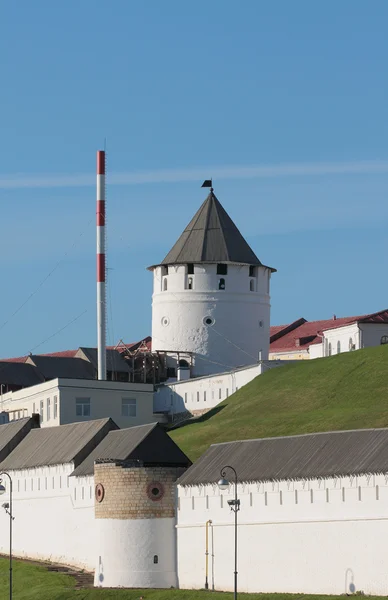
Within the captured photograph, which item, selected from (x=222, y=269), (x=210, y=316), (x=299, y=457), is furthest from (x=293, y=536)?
(x=222, y=269)

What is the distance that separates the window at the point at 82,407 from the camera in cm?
8450

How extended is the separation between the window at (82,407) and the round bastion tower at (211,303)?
12677 mm

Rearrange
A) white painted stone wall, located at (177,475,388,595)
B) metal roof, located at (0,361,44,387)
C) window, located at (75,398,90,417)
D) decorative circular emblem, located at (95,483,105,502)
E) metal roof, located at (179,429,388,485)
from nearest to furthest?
white painted stone wall, located at (177,475,388,595), metal roof, located at (179,429,388,485), decorative circular emblem, located at (95,483,105,502), window, located at (75,398,90,417), metal roof, located at (0,361,44,387)

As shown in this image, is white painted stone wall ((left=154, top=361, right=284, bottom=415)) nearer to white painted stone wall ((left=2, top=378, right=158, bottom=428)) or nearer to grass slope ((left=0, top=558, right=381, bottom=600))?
white painted stone wall ((left=2, top=378, right=158, bottom=428))

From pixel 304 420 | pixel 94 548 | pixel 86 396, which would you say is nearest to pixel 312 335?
pixel 86 396

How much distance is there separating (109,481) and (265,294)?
4154cm

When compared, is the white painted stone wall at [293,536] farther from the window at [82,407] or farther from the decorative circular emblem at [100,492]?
the window at [82,407]

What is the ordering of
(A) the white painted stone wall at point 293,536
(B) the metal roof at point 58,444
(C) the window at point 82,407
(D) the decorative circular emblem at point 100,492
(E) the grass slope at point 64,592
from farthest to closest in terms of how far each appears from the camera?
(C) the window at point 82,407
(B) the metal roof at point 58,444
(D) the decorative circular emblem at point 100,492
(E) the grass slope at point 64,592
(A) the white painted stone wall at point 293,536

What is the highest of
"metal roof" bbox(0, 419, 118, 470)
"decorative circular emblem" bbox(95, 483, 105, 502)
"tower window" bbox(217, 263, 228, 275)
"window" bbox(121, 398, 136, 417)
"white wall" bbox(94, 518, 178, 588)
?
"tower window" bbox(217, 263, 228, 275)

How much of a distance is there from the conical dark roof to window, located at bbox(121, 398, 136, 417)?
14.8 metres

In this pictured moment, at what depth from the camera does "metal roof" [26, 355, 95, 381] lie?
100 metres

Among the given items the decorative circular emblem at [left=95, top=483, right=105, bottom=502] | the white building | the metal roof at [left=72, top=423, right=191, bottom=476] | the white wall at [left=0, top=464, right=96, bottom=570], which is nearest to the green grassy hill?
the white wall at [left=0, top=464, right=96, bottom=570]

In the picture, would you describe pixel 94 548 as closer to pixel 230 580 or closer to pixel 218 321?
pixel 230 580

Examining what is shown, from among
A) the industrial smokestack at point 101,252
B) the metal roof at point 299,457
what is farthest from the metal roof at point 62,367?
the metal roof at point 299,457
